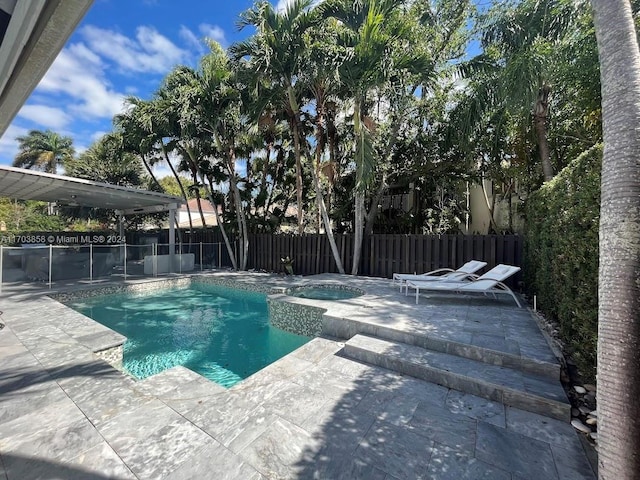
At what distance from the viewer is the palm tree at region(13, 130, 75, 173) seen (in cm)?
2347

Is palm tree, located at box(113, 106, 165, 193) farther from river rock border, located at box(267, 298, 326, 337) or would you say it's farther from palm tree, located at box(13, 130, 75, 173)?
palm tree, located at box(13, 130, 75, 173)

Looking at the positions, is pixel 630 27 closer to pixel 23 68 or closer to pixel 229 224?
pixel 23 68

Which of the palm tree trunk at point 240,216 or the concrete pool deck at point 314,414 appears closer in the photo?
the concrete pool deck at point 314,414

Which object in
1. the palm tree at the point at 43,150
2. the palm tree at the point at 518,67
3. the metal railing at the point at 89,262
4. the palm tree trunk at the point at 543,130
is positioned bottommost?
the metal railing at the point at 89,262

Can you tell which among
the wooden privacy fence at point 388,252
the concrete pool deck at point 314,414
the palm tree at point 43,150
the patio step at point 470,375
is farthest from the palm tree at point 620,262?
the palm tree at point 43,150

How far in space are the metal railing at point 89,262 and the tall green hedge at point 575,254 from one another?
12390 mm

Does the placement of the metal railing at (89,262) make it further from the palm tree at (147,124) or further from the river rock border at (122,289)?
the palm tree at (147,124)

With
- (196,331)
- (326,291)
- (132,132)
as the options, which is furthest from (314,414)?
(132,132)

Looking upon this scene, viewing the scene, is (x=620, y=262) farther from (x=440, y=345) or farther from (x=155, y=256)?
(x=155, y=256)

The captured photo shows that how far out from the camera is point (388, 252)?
1035 cm

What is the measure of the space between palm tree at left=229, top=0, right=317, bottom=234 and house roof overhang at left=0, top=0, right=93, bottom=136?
7.60m

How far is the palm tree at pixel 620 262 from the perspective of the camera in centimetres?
140

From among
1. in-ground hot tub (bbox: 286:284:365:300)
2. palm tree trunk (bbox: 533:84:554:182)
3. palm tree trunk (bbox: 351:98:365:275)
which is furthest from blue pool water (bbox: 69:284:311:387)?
palm tree trunk (bbox: 533:84:554:182)

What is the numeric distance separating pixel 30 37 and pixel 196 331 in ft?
19.7
